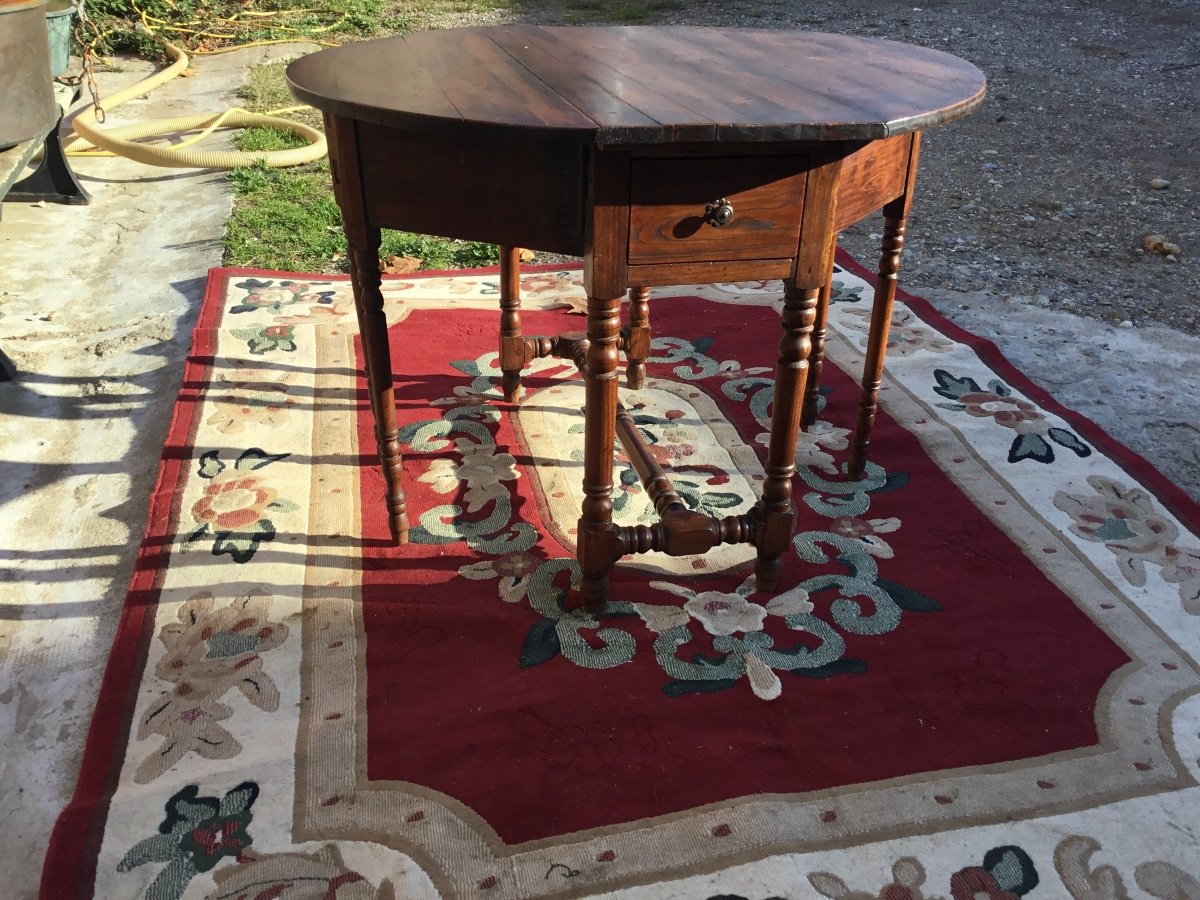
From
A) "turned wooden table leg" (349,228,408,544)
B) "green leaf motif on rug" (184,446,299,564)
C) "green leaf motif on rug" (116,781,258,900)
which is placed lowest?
"green leaf motif on rug" (184,446,299,564)

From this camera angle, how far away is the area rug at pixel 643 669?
1.47 metres

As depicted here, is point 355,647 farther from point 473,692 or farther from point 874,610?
point 874,610

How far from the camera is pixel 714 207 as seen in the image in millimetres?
1559

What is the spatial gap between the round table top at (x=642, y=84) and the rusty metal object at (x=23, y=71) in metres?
1.75

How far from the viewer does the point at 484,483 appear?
2.42 meters

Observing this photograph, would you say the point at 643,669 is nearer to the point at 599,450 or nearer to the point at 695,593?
the point at 695,593

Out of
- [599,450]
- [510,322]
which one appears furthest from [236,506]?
[599,450]

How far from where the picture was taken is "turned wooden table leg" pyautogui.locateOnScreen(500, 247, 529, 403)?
8.60 feet

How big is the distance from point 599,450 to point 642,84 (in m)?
0.66

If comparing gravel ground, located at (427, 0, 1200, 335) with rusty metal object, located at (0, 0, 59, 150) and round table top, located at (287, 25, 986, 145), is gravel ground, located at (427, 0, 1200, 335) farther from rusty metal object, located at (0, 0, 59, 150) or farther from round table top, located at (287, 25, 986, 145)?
rusty metal object, located at (0, 0, 59, 150)

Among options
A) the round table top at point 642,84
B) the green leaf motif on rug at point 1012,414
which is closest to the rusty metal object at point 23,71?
the round table top at point 642,84

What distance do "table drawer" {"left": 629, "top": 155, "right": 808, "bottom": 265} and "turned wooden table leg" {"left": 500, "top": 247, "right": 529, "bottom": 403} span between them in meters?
1.09

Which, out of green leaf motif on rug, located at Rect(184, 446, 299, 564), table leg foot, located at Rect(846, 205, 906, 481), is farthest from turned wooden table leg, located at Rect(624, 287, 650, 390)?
green leaf motif on rug, located at Rect(184, 446, 299, 564)

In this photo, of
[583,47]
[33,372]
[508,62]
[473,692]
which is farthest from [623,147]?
[33,372]
